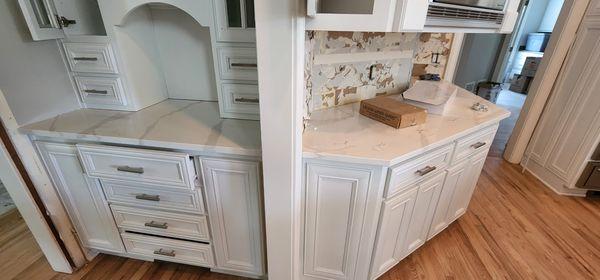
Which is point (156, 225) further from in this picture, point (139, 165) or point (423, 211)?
point (423, 211)

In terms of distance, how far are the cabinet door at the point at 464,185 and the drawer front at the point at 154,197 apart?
1390mm

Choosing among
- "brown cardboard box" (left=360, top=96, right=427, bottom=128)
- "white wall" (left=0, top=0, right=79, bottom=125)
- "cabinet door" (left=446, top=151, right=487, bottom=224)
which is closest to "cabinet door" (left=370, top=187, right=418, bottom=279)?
"brown cardboard box" (left=360, top=96, right=427, bottom=128)

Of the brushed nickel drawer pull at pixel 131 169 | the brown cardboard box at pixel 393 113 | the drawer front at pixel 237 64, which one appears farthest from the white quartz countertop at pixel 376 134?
the brushed nickel drawer pull at pixel 131 169

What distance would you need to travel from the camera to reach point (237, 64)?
1192mm

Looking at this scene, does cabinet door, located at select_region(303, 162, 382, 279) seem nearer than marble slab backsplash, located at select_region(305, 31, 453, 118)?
Yes

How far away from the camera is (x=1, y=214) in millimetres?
1862

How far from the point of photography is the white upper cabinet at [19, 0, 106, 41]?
3.53 ft

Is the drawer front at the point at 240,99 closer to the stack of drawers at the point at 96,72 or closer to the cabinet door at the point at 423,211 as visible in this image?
the stack of drawers at the point at 96,72

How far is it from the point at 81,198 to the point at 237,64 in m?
1.04

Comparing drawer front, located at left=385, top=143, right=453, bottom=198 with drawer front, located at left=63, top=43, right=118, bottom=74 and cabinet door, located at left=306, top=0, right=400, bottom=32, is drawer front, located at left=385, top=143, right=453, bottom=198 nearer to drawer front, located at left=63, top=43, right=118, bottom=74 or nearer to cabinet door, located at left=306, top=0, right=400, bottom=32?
cabinet door, located at left=306, top=0, right=400, bottom=32

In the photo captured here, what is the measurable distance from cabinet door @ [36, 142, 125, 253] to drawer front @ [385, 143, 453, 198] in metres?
1.35

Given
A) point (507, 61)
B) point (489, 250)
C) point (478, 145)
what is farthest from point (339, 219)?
point (507, 61)

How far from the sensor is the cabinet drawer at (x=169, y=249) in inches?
52.6

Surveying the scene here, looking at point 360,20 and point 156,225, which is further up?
point 360,20
